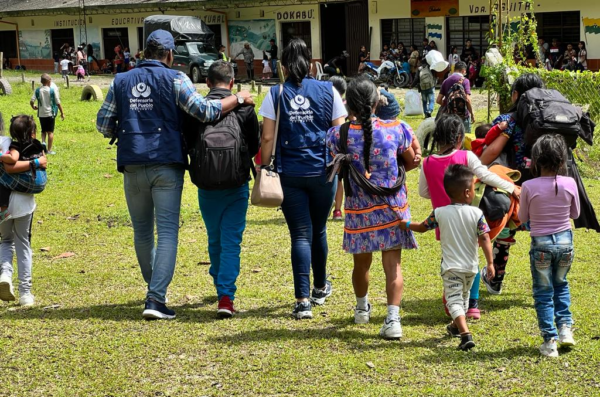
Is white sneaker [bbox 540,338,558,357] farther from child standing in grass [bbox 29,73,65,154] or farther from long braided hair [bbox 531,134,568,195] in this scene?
child standing in grass [bbox 29,73,65,154]

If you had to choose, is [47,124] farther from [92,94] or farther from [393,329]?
[393,329]

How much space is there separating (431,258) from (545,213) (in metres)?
2.81

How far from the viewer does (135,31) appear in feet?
136

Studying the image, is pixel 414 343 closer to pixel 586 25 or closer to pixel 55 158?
pixel 55 158

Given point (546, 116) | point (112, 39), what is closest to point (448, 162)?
point (546, 116)

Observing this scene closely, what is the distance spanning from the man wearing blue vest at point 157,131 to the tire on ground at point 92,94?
20.7m

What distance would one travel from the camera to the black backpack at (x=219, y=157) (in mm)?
5879

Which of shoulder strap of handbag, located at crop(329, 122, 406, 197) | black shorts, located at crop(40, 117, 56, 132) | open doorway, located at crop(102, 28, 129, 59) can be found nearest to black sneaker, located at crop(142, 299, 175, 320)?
shoulder strap of handbag, located at crop(329, 122, 406, 197)

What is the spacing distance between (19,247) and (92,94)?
20.5 meters

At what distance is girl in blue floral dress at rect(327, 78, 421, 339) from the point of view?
214 inches

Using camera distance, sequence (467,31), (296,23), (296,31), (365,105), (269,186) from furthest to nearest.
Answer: (296,31) → (296,23) → (467,31) → (269,186) → (365,105)

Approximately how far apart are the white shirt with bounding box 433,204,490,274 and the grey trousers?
10.7ft

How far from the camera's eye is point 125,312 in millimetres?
6359

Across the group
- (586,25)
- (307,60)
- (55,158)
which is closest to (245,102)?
(307,60)
